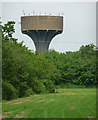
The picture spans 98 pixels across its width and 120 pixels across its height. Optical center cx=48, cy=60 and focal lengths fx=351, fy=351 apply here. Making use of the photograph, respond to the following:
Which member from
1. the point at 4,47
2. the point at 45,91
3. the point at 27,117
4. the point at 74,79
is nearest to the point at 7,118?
the point at 27,117

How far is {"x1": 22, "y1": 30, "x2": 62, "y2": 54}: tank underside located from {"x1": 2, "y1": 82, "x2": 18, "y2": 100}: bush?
42883 millimetres

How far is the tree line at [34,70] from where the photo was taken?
21.9 metres

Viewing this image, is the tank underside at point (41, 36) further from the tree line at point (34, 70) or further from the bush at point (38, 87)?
the bush at point (38, 87)

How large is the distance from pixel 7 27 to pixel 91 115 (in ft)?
77.1

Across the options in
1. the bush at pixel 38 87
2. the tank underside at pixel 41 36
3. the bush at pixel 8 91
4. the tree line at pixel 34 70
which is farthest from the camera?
the tank underside at pixel 41 36

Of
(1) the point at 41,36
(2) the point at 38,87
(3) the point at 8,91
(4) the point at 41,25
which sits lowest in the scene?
(2) the point at 38,87

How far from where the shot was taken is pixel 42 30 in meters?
65.1

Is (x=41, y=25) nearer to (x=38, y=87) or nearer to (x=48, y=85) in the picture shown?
(x=48, y=85)

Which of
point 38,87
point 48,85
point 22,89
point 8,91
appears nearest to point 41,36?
point 48,85

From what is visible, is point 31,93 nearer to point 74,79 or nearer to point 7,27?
point 7,27

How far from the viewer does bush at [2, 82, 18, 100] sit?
69.9ft

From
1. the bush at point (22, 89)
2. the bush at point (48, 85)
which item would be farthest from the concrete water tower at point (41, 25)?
the bush at point (22, 89)

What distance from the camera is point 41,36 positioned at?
66750 mm

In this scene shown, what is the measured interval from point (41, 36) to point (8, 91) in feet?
149
